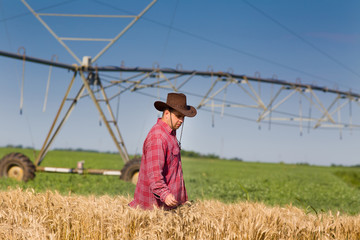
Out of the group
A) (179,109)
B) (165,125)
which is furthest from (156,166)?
(179,109)

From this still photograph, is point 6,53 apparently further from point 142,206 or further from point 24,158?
point 142,206

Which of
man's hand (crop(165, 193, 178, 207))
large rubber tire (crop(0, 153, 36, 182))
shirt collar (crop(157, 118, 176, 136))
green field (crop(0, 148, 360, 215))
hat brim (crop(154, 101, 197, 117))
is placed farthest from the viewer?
large rubber tire (crop(0, 153, 36, 182))

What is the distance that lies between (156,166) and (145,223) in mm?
548

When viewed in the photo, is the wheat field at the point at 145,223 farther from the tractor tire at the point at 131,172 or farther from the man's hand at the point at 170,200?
the tractor tire at the point at 131,172

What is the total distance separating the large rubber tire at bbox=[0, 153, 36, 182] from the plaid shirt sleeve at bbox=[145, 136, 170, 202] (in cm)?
1038

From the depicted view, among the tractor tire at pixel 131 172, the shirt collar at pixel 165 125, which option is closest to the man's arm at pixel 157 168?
the shirt collar at pixel 165 125

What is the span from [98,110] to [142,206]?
957cm

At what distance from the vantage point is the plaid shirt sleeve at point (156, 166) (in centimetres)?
362

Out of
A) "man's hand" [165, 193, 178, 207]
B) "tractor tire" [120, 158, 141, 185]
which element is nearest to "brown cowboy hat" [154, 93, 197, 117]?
"man's hand" [165, 193, 178, 207]

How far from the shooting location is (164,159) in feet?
12.4

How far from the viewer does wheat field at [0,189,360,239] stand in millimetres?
3539

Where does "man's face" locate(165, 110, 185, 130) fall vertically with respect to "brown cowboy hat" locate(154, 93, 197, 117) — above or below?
below

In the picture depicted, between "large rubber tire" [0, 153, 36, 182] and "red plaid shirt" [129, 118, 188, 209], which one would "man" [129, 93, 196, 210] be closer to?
"red plaid shirt" [129, 118, 188, 209]

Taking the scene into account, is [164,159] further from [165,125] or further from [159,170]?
[165,125]
